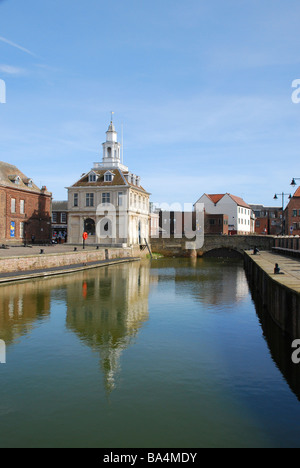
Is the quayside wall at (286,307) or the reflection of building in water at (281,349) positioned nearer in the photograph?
the reflection of building in water at (281,349)

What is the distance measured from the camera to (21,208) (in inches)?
2502

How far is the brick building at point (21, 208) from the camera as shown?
59.2m

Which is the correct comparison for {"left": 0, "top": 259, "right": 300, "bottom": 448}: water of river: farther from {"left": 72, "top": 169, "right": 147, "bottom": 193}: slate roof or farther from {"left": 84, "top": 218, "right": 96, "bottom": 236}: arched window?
{"left": 84, "top": 218, "right": 96, "bottom": 236}: arched window

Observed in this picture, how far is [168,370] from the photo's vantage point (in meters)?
12.6

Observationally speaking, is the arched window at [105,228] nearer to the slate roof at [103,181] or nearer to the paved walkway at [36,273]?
the slate roof at [103,181]

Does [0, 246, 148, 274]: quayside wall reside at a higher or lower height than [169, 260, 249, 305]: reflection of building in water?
higher

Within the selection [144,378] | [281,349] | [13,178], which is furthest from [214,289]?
[13,178]

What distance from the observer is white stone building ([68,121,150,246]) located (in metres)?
68.2

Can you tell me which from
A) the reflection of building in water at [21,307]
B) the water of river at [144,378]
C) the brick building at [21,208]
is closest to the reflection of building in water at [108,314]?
the water of river at [144,378]

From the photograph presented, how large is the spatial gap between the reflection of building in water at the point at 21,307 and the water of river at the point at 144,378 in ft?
0.27

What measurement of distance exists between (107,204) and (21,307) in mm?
48122

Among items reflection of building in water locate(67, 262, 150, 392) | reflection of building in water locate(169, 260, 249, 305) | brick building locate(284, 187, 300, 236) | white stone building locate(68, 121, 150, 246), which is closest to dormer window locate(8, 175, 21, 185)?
white stone building locate(68, 121, 150, 246)

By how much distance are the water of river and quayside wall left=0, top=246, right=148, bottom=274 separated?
9691 mm

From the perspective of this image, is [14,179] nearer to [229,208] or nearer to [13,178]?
[13,178]
